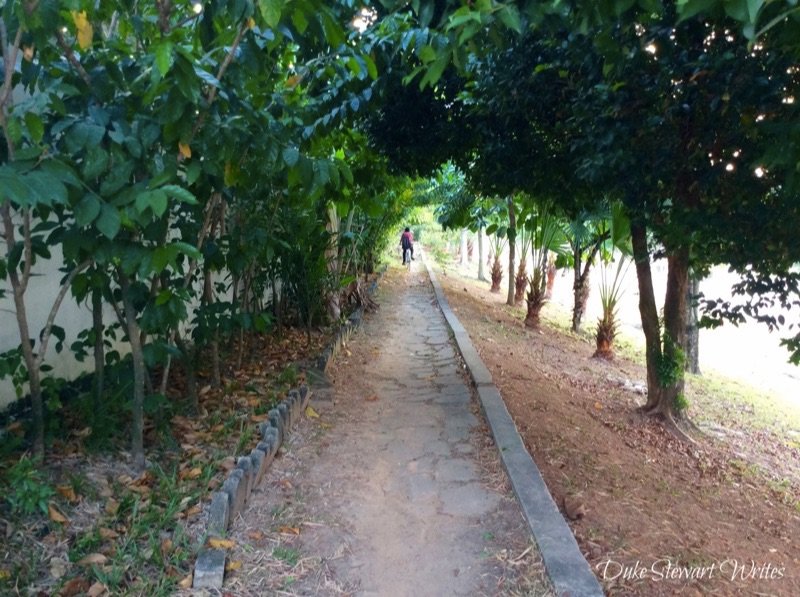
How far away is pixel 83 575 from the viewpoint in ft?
9.48

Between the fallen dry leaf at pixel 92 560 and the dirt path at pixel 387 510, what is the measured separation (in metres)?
0.59

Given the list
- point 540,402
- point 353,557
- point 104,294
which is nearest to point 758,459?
point 540,402

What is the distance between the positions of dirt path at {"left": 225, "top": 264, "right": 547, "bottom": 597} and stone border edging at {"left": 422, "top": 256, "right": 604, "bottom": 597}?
9 cm

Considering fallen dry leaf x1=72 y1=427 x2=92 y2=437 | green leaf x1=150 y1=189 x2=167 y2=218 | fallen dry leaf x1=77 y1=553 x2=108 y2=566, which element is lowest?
fallen dry leaf x1=77 y1=553 x2=108 y2=566

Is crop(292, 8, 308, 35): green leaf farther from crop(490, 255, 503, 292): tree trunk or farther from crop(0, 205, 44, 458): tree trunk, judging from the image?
crop(490, 255, 503, 292): tree trunk

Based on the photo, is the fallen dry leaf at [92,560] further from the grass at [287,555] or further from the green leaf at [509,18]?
the green leaf at [509,18]

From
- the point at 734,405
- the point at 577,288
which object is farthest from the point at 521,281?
the point at 734,405

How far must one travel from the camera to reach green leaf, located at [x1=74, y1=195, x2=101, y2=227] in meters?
2.73

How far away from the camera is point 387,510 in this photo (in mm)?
3963

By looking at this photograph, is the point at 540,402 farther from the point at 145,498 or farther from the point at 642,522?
the point at 145,498

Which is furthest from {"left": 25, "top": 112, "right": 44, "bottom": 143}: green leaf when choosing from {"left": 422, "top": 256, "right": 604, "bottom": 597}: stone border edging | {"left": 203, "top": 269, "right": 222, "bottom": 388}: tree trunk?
{"left": 422, "top": 256, "right": 604, "bottom": 597}: stone border edging

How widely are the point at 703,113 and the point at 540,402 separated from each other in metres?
3.19

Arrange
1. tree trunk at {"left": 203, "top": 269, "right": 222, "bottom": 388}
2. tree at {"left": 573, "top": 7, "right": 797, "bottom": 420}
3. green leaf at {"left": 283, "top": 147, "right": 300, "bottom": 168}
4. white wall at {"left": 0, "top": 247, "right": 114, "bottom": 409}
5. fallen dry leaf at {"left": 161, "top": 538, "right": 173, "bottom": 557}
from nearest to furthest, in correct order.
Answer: fallen dry leaf at {"left": 161, "top": 538, "right": 173, "bottom": 557} → green leaf at {"left": 283, "top": 147, "right": 300, "bottom": 168} → white wall at {"left": 0, "top": 247, "right": 114, "bottom": 409} → tree at {"left": 573, "top": 7, "right": 797, "bottom": 420} → tree trunk at {"left": 203, "top": 269, "right": 222, "bottom": 388}

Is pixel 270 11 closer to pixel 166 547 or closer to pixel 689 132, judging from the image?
pixel 166 547
